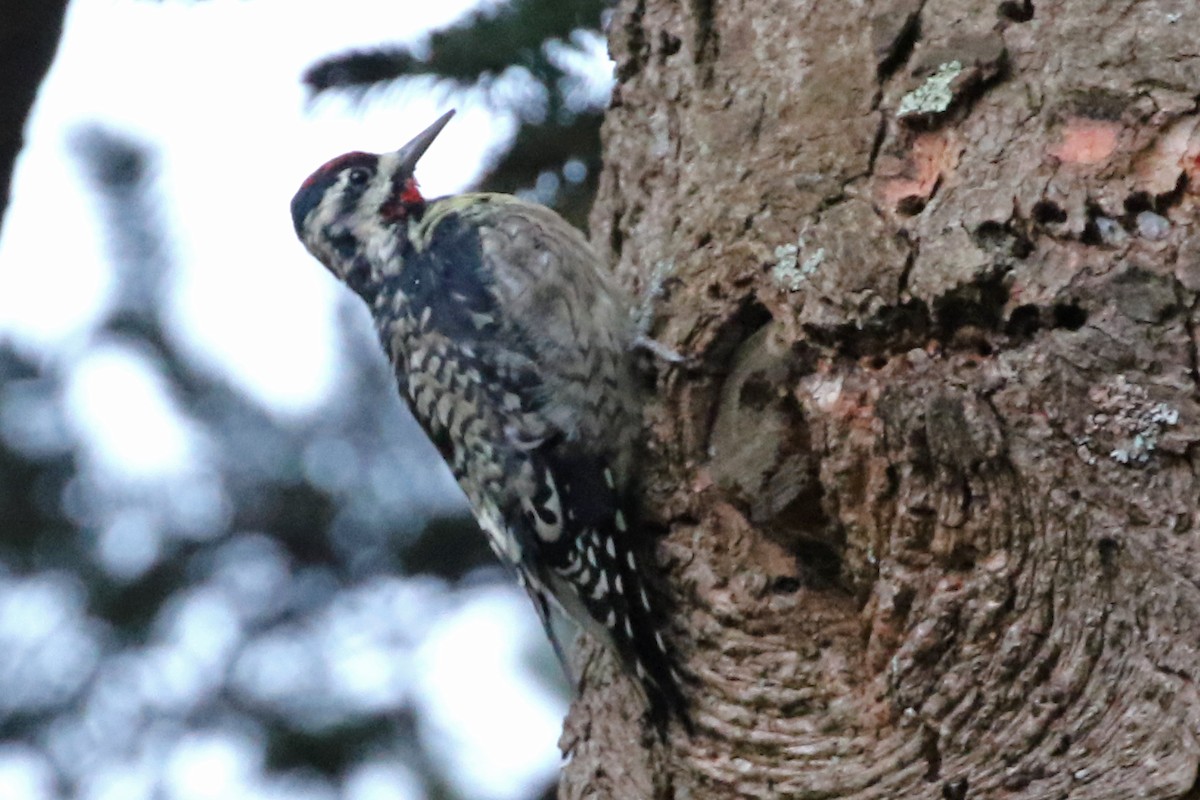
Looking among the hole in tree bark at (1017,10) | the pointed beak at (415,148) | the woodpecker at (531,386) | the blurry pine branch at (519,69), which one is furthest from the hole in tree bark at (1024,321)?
the pointed beak at (415,148)

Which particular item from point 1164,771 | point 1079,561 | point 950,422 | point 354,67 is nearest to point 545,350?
point 354,67

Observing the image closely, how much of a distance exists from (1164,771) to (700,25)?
1.61 metres

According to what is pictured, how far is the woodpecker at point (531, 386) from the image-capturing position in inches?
98.1

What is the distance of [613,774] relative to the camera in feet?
8.04

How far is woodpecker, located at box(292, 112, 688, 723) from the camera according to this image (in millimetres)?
2492

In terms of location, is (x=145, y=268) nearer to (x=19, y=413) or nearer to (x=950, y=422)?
(x=19, y=413)

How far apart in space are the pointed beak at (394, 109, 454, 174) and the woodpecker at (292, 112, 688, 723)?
1 centimetres

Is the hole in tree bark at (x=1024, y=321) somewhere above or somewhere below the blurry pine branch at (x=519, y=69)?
below

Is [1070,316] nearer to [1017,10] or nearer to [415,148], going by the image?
[1017,10]

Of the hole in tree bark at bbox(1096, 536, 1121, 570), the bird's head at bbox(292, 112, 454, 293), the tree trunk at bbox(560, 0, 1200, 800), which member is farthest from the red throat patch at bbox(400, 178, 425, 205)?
the hole in tree bark at bbox(1096, 536, 1121, 570)

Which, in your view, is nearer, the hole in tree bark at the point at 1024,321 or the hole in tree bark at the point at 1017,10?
the hole in tree bark at the point at 1024,321

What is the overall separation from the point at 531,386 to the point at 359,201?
84 centimetres

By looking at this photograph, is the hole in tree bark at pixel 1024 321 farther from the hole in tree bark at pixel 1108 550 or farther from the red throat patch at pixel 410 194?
the red throat patch at pixel 410 194

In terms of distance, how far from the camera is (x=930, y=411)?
1950 mm
